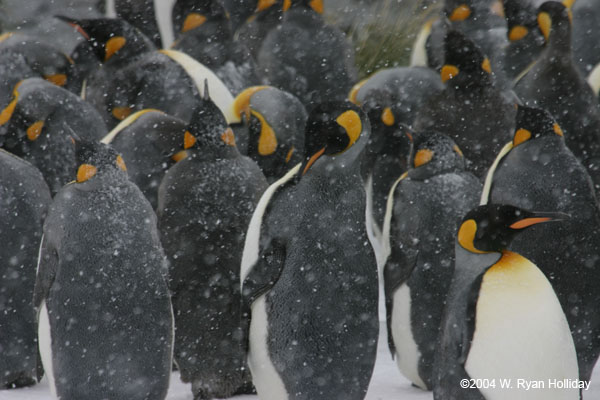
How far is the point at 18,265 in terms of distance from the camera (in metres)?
3.12

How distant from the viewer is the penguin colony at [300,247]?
2.46 metres

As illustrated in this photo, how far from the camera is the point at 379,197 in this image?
4168 mm

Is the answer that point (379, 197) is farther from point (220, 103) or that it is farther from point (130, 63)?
point (130, 63)

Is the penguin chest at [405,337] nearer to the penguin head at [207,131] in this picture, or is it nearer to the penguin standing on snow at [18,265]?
the penguin head at [207,131]

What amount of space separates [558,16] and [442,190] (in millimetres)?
1287

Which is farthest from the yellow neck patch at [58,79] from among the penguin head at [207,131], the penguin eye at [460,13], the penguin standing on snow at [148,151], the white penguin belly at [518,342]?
the white penguin belly at [518,342]

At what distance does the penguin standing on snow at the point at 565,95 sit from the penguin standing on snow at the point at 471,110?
0.14m

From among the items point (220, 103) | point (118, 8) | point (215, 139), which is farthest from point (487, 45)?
point (215, 139)

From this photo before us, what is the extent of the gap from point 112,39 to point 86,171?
1662 millimetres

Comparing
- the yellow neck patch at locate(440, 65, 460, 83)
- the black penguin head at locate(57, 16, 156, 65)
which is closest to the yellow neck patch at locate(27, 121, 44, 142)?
the black penguin head at locate(57, 16, 156, 65)

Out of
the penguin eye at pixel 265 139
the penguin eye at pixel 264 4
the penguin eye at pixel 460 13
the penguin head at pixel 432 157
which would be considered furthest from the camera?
the penguin eye at pixel 460 13

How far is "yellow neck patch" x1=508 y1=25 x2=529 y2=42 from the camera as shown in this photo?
4648mm

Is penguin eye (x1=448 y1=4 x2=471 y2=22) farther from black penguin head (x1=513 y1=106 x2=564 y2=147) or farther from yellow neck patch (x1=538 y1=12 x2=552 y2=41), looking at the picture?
black penguin head (x1=513 y1=106 x2=564 y2=147)

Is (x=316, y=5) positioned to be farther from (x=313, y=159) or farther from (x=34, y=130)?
(x=313, y=159)
